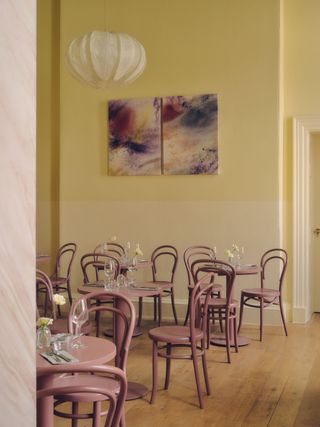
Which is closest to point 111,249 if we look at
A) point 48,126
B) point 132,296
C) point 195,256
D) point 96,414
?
point 195,256

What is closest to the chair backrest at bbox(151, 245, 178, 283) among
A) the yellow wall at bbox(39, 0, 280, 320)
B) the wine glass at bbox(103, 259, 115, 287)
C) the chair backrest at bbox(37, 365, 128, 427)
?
the yellow wall at bbox(39, 0, 280, 320)

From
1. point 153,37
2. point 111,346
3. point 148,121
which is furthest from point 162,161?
point 111,346

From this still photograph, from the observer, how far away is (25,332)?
54.5 inches

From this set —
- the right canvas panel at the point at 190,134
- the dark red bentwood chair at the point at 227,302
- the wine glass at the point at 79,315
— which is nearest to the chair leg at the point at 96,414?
the wine glass at the point at 79,315

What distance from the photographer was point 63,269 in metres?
7.87

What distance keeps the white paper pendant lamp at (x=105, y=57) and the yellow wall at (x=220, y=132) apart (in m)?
1.61

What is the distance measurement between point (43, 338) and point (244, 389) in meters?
2.17

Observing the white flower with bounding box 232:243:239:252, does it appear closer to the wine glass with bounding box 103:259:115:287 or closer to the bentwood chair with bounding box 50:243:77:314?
the bentwood chair with bounding box 50:243:77:314

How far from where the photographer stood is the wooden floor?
389 cm

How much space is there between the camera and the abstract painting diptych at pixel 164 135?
7.26m

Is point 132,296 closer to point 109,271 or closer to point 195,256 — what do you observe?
point 109,271

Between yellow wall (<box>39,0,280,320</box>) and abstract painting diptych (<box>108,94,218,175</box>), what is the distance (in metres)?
0.11

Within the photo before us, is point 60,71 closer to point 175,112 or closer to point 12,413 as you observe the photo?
point 175,112

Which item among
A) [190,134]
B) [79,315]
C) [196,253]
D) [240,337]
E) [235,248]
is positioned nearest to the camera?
[79,315]
